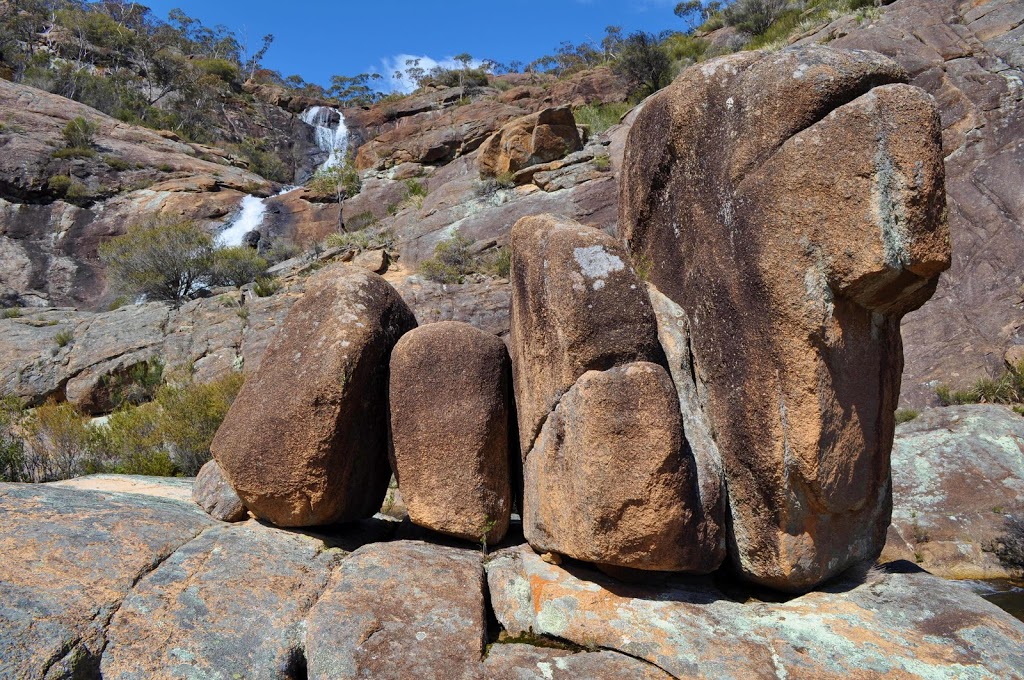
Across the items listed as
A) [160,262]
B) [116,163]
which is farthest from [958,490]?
[116,163]

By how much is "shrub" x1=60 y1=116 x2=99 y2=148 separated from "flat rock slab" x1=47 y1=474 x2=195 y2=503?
24.4 metres

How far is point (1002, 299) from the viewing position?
1073cm

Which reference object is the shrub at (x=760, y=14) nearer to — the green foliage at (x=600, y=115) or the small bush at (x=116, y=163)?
the green foliage at (x=600, y=115)

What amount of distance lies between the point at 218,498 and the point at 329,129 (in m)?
38.5

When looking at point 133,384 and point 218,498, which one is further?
point 133,384

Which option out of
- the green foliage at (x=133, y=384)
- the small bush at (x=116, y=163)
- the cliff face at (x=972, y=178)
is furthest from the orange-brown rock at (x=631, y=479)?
the small bush at (x=116, y=163)

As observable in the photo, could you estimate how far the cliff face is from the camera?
10555mm

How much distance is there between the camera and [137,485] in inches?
247

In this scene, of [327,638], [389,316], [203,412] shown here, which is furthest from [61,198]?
[327,638]

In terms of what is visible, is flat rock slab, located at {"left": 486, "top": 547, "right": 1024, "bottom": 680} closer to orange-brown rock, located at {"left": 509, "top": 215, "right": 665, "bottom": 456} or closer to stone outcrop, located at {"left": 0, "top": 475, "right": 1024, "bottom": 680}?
stone outcrop, located at {"left": 0, "top": 475, "right": 1024, "bottom": 680}

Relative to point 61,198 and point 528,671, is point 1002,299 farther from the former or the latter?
point 61,198

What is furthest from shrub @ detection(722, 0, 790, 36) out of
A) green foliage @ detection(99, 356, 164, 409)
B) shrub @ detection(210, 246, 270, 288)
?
green foliage @ detection(99, 356, 164, 409)

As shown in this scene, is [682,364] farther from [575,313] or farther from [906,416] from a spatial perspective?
[906,416]

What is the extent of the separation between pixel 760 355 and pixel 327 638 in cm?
305
